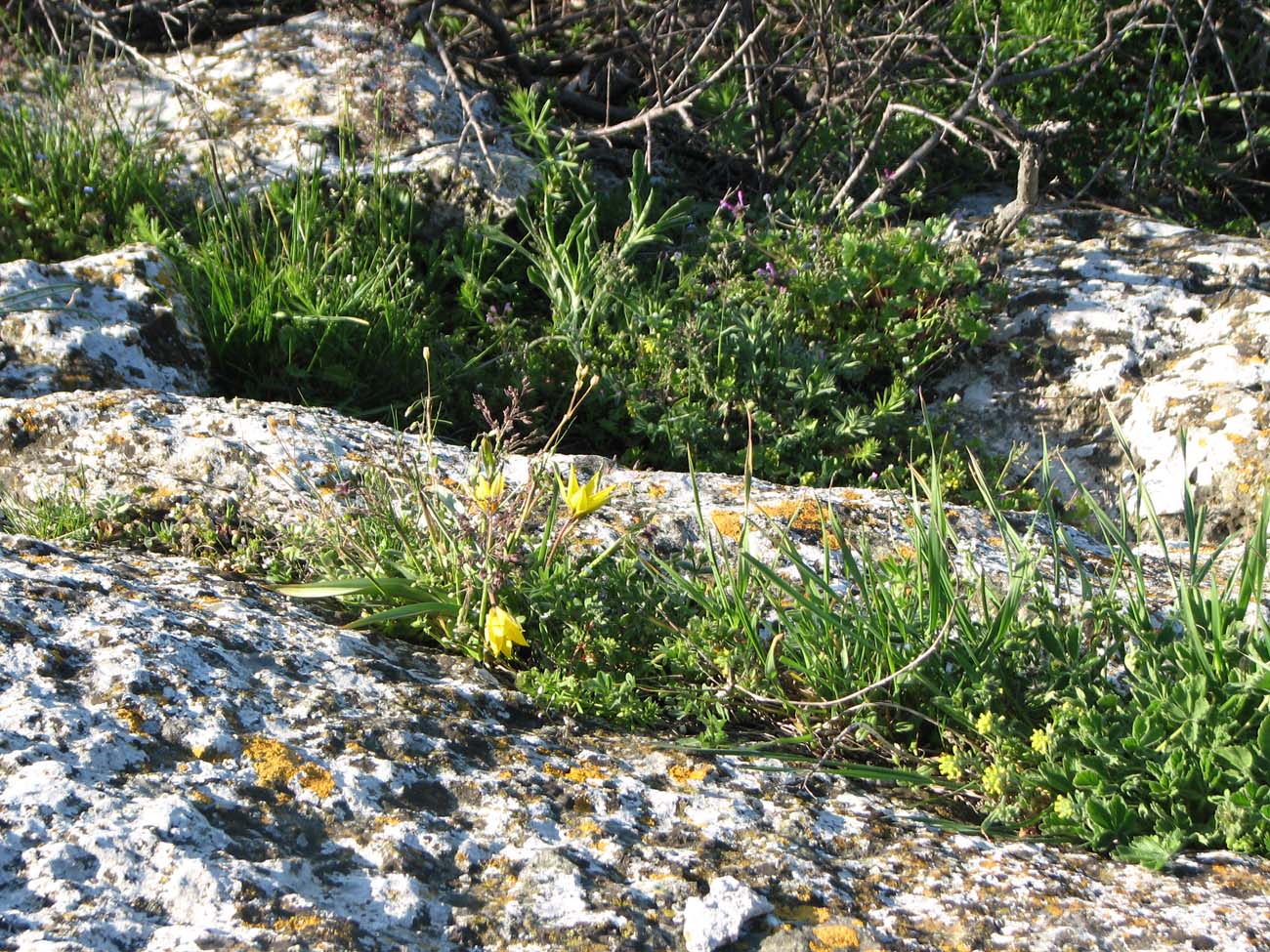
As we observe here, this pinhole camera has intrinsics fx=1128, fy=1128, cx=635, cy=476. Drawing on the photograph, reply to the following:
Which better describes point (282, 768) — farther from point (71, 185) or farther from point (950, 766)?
point (71, 185)

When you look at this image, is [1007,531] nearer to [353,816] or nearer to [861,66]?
[353,816]

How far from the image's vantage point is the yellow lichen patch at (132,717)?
1.84 metres

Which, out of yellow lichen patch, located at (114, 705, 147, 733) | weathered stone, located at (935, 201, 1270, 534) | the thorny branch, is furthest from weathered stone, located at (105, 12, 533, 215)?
yellow lichen patch, located at (114, 705, 147, 733)

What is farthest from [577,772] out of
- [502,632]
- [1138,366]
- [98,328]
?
[1138,366]

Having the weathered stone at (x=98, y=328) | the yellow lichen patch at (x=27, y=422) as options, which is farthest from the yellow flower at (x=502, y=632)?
the weathered stone at (x=98, y=328)

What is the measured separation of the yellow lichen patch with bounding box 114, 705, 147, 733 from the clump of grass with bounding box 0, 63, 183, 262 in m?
2.85

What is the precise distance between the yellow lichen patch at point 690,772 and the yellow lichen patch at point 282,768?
2.01 ft

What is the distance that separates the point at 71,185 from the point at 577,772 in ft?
11.9

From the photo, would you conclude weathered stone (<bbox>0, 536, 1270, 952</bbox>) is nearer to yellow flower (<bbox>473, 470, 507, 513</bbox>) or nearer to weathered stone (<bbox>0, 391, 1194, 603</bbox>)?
yellow flower (<bbox>473, 470, 507, 513</bbox>)

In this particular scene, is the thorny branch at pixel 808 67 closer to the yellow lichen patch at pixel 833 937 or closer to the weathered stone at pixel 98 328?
the weathered stone at pixel 98 328

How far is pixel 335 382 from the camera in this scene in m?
4.02

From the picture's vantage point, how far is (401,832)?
68.9 inches

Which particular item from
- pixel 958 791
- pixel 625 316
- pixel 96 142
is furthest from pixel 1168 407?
pixel 96 142

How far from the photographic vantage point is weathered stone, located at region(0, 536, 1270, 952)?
5.08 ft
